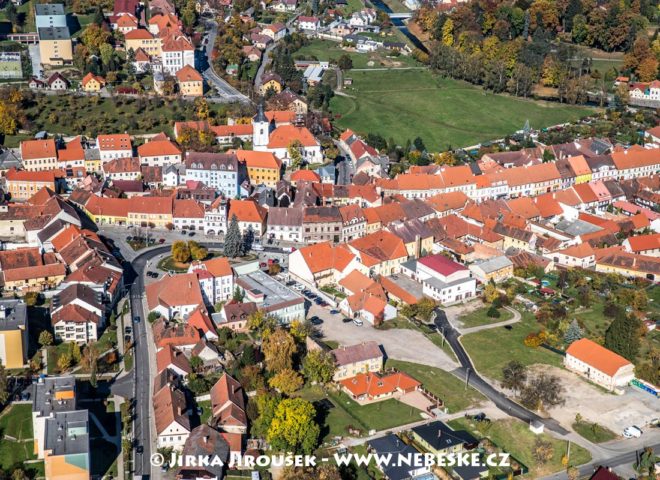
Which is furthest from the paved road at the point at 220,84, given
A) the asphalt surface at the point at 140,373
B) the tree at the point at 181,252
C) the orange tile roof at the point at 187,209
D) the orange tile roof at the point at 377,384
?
the orange tile roof at the point at 377,384

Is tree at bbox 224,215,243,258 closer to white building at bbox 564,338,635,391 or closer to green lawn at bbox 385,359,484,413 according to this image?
green lawn at bbox 385,359,484,413

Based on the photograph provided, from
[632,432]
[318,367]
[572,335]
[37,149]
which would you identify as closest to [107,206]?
[37,149]

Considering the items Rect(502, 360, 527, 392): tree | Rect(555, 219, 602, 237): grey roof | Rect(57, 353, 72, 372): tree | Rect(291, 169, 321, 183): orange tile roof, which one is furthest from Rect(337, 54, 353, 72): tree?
Rect(57, 353, 72, 372): tree

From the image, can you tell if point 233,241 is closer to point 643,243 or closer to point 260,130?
point 260,130

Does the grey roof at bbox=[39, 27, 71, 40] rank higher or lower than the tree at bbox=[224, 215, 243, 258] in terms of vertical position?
higher

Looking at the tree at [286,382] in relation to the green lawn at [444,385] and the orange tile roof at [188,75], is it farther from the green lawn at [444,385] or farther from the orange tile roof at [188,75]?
the orange tile roof at [188,75]

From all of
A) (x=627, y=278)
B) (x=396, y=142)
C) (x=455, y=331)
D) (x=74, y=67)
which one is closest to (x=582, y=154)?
(x=396, y=142)
